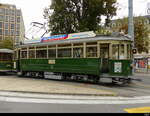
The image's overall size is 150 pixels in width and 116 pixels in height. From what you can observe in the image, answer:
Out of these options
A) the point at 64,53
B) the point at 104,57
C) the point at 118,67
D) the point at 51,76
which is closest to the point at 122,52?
the point at 118,67

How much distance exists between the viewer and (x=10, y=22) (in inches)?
4660

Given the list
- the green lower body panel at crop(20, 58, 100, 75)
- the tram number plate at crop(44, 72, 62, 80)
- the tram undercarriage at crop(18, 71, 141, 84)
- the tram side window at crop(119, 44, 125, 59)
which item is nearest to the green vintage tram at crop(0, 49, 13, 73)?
the tram undercarriage at crop(18, 71, 141, 84)

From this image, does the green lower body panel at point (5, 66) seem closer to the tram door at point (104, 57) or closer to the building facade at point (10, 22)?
the tram door at point (104, 57)

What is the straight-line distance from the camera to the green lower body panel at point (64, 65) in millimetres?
11172

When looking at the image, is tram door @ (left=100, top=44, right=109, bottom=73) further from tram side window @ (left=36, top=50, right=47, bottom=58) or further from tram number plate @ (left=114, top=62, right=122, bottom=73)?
tram side window @ (left=36, top=50, right=47, bottom=58)

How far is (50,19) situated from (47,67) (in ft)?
38.0

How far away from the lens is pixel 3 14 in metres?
115

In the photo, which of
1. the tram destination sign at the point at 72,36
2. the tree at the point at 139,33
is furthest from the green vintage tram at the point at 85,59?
the tree at the point at 139,33

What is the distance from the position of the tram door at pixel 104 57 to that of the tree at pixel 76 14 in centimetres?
1066

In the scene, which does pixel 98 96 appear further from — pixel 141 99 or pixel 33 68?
pixel 33 68

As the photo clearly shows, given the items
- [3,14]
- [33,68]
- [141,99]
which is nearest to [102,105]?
[141,99]

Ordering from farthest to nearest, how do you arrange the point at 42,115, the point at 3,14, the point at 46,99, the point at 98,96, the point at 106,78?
1. the point at 3,14
2. the point at 106,78
3. the point at 98,96
4. the point at 46,99
5. the point at 42,115

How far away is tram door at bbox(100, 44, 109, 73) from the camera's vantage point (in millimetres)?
11069

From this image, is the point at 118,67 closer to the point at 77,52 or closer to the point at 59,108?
the point at 77,52
